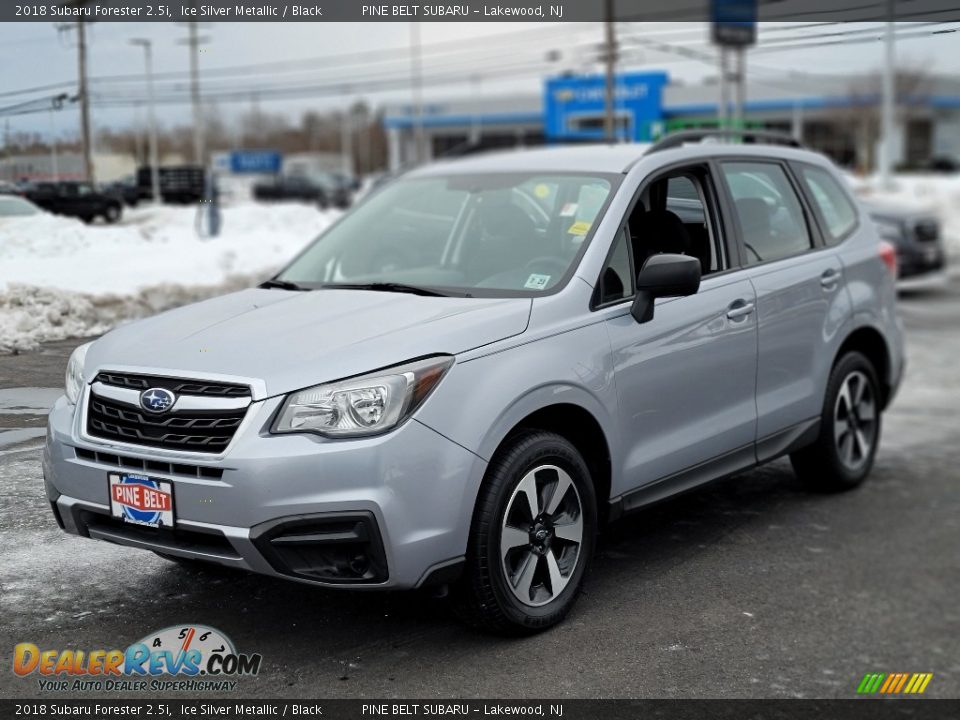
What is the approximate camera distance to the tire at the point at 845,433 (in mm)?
5805

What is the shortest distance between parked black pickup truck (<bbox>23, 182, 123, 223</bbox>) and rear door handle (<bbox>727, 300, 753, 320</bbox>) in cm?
256

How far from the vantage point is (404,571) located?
3480 mm

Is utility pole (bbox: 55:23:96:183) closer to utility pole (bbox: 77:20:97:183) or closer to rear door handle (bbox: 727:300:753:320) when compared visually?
utility pole (bbox: 77:20:97:183)

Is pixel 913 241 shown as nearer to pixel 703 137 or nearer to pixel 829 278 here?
pixel 829 278

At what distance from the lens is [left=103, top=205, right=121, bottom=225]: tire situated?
4.20m

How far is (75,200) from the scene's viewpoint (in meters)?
4.03

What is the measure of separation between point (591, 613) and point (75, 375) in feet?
6.74

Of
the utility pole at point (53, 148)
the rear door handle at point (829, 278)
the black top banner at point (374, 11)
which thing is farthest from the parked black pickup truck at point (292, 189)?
the utility pole at point (53, 148)

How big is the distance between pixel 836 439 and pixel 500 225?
2.32 meters

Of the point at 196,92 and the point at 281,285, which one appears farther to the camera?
the point at 196,92

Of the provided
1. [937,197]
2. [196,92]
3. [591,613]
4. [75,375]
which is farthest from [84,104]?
[937,197]

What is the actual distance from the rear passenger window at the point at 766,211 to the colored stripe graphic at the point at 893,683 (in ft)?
6.37

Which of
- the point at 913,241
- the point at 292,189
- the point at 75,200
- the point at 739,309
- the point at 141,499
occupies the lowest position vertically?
the point at 141,499
